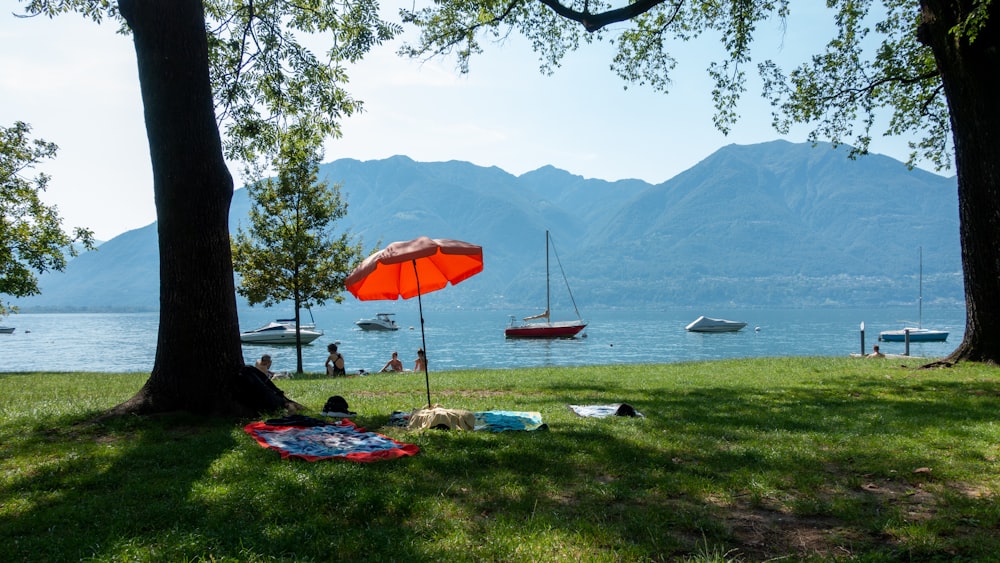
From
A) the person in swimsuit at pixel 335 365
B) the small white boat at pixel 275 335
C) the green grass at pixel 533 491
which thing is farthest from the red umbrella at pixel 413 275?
the small white boat at pixel 275 335

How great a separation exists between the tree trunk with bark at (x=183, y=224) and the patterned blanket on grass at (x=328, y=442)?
126 centimetres

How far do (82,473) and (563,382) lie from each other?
1104cm

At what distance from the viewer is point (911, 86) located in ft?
62.4

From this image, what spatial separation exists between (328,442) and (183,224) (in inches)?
145

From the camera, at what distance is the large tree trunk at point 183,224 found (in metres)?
8.13

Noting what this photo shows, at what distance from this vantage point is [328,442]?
6.88 m

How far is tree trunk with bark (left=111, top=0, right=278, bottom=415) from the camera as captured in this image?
26.7 ft

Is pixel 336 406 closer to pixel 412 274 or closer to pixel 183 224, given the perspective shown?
pixel 412 274

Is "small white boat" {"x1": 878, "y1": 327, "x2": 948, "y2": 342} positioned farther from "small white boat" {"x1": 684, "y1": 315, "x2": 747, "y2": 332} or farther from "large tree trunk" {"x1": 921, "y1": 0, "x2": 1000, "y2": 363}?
"large tree trunk" {"x1": 921, "y1": 0, "x2": 1000, "y2": 363}

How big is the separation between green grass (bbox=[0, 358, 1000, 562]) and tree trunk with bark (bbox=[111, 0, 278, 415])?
58cm

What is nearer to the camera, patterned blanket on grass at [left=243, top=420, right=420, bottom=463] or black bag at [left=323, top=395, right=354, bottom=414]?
patterned blanket on grass at [left=243, top=420, right=420, bottom=463]

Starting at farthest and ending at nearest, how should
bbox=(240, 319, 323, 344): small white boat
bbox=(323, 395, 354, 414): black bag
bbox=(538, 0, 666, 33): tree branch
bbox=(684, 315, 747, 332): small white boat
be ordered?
bbox=(684, 315, 747, 332): small white boat, bbox=(240, 319, 323, 344): small white boat, bbox=(538, 0, 666, 33): tree branch, bbox=(323, 395, 354, 414): black bag

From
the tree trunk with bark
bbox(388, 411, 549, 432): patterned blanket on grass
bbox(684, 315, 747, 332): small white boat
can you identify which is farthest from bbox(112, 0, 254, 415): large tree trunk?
bbox(684, 315, 747, 332): small white boat

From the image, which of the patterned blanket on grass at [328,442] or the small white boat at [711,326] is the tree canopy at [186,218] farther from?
the small white boat at [711,326]
